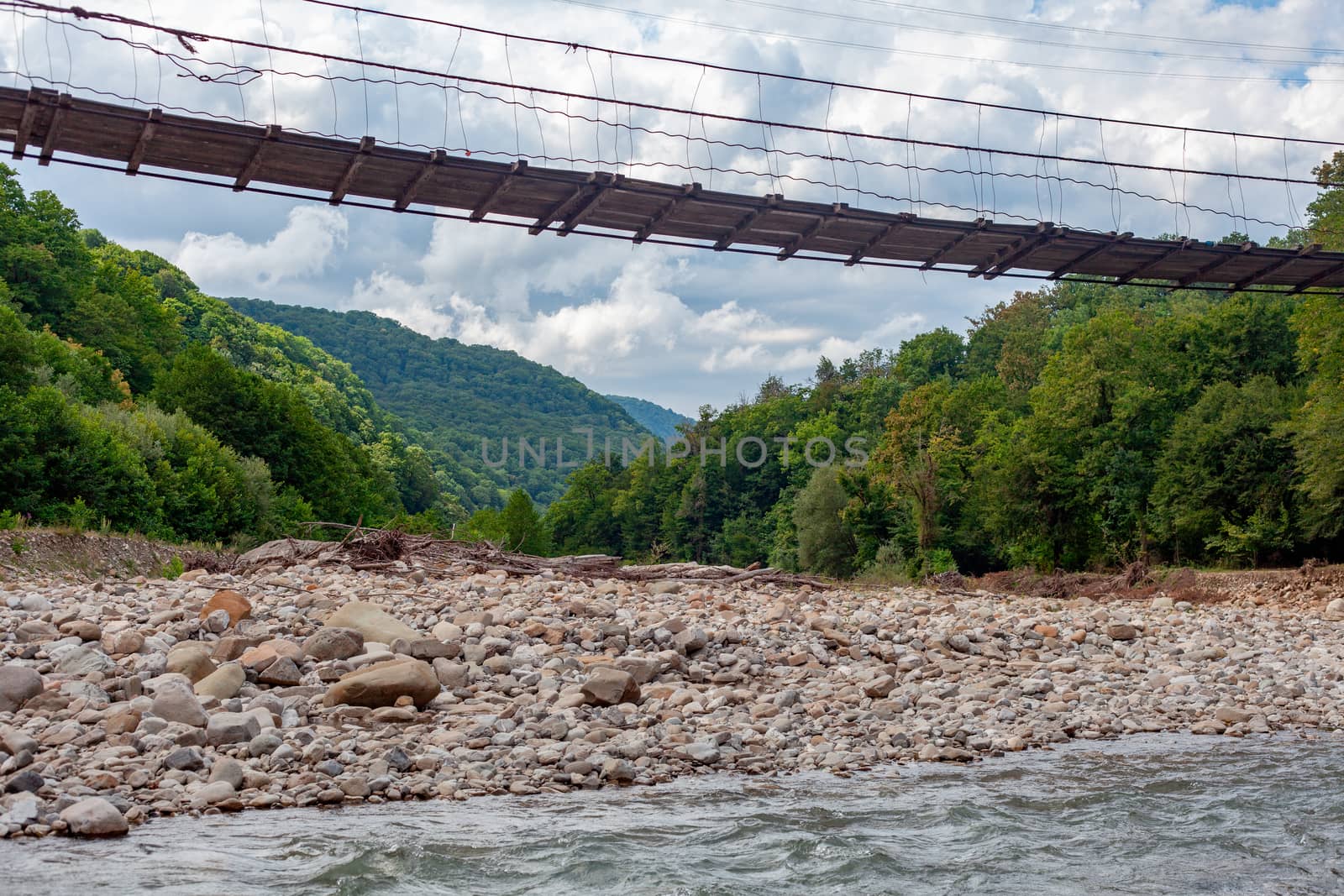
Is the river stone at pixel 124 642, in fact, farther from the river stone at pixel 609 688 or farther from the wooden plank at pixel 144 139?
the wooden plank at pixel 144 139

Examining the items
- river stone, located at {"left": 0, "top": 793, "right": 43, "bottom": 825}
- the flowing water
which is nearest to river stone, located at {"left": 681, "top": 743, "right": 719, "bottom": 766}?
the flowing water

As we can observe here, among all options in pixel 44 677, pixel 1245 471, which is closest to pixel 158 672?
pixel 44 677

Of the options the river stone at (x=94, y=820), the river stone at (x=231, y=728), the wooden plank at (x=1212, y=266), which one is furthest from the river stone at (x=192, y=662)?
the wooden plank at (x=1212, y=266)

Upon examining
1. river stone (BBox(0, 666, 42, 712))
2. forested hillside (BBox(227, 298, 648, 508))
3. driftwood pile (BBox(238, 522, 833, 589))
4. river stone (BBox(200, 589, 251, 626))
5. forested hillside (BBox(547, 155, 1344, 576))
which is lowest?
river stone (BBox(0, 666, 42, 712))

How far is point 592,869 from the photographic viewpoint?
7414 millimetres

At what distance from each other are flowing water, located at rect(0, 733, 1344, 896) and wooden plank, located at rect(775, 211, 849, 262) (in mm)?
10598

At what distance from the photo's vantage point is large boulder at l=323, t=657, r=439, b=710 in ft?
34.6

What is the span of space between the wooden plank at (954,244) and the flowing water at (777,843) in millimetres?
11316

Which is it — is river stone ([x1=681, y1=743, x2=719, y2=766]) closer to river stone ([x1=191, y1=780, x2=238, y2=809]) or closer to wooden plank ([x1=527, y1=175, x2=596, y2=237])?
river stone ([x1=191, y1=780, x2=238, y2=809])

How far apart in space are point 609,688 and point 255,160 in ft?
30.3

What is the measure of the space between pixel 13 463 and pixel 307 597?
22.6 meters

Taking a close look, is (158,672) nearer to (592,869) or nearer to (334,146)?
(592,869)

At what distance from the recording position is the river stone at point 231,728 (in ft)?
30.3

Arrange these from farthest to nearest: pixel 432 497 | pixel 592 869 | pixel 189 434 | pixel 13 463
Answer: pixel 432 497, pixel 189 434, pixel 13 463, pixel 592 869
